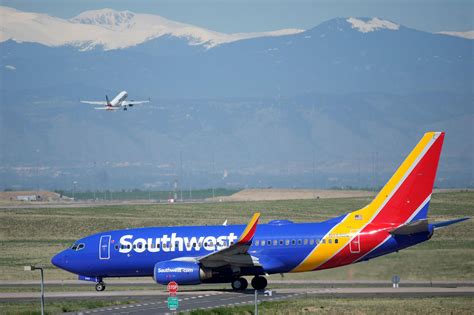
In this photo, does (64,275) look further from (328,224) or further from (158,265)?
(328,224)

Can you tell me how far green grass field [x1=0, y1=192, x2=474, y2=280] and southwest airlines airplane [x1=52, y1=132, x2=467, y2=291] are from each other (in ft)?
9.25

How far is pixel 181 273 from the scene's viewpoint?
162 ft

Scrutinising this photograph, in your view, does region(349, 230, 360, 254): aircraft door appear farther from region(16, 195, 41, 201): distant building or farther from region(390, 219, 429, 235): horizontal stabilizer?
region(16, 195, 41, 201): distant building

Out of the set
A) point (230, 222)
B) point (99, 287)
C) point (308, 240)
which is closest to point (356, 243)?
point (308, 240)

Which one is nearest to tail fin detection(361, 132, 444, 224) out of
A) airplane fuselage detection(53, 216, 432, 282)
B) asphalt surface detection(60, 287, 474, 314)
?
airplane fuselage detection(53, 216, 432, 282)

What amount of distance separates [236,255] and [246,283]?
74.9 inches

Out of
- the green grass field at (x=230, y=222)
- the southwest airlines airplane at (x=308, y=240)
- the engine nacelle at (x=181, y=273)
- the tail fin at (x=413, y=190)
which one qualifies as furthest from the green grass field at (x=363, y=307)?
the green grass field at (x=230, y=222)

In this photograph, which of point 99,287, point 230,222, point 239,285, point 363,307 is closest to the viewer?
point 363,307

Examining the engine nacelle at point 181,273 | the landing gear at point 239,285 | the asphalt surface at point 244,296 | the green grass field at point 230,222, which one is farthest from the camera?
the green grass field at point 230,222

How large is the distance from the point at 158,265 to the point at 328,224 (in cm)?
820

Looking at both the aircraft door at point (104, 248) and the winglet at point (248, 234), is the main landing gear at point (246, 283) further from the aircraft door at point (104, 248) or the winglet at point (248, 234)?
the aircraft door at point (104, 248)

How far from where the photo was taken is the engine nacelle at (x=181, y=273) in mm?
49281

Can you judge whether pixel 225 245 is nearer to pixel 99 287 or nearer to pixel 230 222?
pixel 99 287

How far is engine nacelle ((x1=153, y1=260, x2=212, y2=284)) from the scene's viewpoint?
4928 cm
